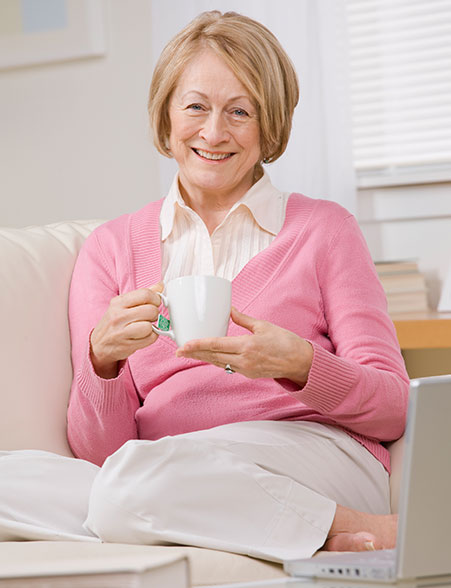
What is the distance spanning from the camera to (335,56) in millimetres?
2391

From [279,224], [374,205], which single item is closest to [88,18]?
[374,205]

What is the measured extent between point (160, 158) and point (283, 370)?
4.45 feet

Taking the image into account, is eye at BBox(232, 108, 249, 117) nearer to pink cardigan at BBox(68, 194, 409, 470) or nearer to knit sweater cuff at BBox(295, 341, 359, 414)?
pink cardigan at BBox(68, 194, 409, 470)

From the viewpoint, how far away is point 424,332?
196 centimetres

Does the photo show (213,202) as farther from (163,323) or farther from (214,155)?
(163,323)

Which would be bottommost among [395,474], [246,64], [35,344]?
[395,474]

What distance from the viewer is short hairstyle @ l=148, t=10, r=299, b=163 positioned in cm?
165

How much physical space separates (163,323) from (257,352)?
0.16 metres

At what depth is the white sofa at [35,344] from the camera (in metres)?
1.56

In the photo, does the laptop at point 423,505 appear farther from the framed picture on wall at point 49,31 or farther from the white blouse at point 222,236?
the framed picture on wall at point 49,31

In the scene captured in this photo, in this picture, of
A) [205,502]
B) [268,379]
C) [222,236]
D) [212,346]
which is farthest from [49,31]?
[205,502]

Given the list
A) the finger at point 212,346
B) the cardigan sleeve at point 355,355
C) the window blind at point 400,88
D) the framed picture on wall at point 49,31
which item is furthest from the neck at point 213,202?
the framed picture on wall at point 49,31

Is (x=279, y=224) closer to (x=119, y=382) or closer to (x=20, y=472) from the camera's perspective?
(x=119, y=382)

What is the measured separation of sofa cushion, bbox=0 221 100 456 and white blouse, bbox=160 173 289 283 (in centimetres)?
23
